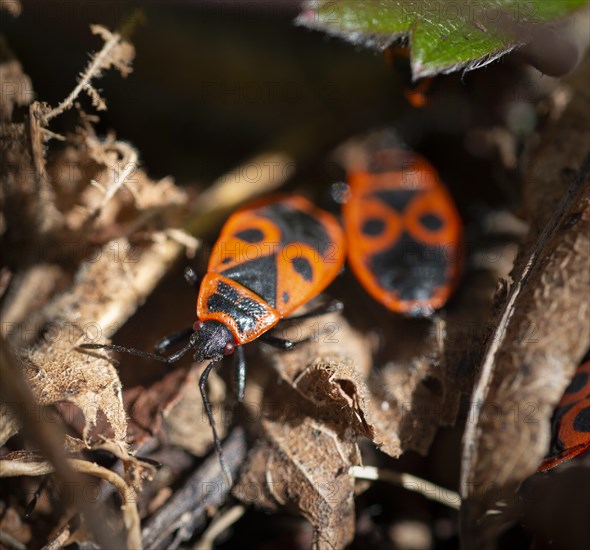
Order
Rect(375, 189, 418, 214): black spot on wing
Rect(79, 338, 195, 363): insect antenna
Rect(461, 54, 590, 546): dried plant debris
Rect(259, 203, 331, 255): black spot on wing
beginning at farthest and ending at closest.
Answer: Rect(375, 189, 418, 214): black spot on wing → Rect(259, 203, 331, 255): black spot on wing → Rect(79, 338, 195, 363): insect antenna → Rect(461, 54, 590, 546): dried plant debris

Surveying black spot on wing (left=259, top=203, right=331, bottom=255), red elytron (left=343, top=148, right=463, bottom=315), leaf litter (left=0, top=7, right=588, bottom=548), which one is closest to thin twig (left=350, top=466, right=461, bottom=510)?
leaf litter (left=0, top=7, right=588, bottom=548)

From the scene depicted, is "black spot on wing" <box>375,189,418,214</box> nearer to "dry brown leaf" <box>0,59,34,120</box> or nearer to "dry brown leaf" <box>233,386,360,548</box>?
"dry brown leaf" <box>233,386,360,548</box>

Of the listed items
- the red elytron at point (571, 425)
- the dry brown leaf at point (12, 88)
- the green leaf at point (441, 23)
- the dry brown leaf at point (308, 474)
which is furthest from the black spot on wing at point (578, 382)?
the dry brown leaf at point (12, 88)

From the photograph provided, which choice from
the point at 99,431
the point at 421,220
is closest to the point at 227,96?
the point at 421,220

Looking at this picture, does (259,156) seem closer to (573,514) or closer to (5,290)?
(5,290)

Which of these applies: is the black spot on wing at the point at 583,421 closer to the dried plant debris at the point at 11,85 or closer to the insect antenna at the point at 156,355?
the insect antenna at the point at 156,355

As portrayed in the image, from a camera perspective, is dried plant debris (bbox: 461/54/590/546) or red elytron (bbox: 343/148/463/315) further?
red elytron (bbox: 343/148/463/315)
